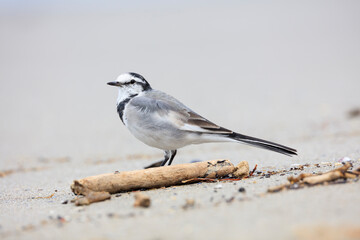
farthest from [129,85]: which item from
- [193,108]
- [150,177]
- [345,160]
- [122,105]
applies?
[193,108]

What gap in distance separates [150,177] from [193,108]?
20.8ft

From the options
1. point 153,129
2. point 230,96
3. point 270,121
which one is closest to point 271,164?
point 153,129

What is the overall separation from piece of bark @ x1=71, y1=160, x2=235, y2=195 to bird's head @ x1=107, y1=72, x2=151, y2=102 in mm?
1409

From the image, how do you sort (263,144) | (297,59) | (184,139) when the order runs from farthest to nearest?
(297,59)
(184,139)
(263,144)

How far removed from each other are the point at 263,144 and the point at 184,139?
0.79 meters

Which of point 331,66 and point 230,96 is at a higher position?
point 331,66

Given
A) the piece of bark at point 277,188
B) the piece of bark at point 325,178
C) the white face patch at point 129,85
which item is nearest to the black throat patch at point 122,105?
the white face patch at point 129,85

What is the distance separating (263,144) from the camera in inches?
165

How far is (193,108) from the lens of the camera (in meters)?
10.2

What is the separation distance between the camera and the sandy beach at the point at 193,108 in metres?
2.83

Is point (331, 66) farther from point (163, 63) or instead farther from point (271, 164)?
point (271, 164)

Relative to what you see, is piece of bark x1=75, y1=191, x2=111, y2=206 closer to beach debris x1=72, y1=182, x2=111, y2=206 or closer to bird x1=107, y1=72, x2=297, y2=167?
beach debris x1=72, y1=182, x2=111, y2=206

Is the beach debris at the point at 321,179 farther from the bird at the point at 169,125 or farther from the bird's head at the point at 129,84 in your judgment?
the bird's head at the point at 129,84

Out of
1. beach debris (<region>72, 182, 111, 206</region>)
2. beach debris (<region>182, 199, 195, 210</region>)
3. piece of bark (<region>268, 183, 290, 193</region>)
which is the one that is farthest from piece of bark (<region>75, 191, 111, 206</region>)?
piece of bark (<region>268, 183, 290, 193</region>)
